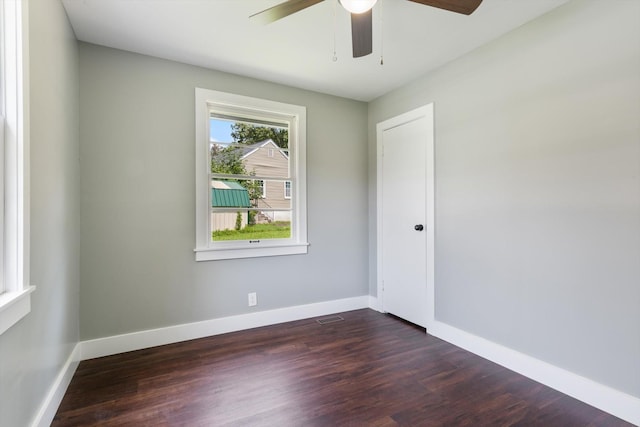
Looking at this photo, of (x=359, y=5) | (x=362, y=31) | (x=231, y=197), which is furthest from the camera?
(x=231, y=197)

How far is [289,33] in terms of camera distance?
2.31 metres

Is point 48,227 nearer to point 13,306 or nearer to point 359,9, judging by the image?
point 13,306

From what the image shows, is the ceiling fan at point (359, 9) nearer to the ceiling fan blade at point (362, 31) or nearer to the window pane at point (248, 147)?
the ceiling fan blade at point (362, 31)

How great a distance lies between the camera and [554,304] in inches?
80.3

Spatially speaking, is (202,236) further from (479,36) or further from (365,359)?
(479,36)

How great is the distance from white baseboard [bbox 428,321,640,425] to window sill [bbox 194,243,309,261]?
1.62 m

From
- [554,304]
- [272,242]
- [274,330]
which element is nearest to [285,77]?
[272,242]

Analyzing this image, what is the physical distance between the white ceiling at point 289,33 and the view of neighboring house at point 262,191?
0.76 metres

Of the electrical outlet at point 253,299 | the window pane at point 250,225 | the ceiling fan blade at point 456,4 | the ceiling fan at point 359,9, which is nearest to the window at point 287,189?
the window pane at point 250,225

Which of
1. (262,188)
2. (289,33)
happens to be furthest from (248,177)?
(289,33)

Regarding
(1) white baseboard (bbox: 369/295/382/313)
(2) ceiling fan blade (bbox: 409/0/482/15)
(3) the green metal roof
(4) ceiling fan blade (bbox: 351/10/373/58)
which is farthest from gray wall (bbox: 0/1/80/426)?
(1) white baseboard (bbox: 369/295/382/313)

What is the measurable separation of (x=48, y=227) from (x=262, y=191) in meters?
1.77

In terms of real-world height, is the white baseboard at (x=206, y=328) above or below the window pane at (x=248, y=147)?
below

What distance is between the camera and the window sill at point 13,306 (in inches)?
44.5
